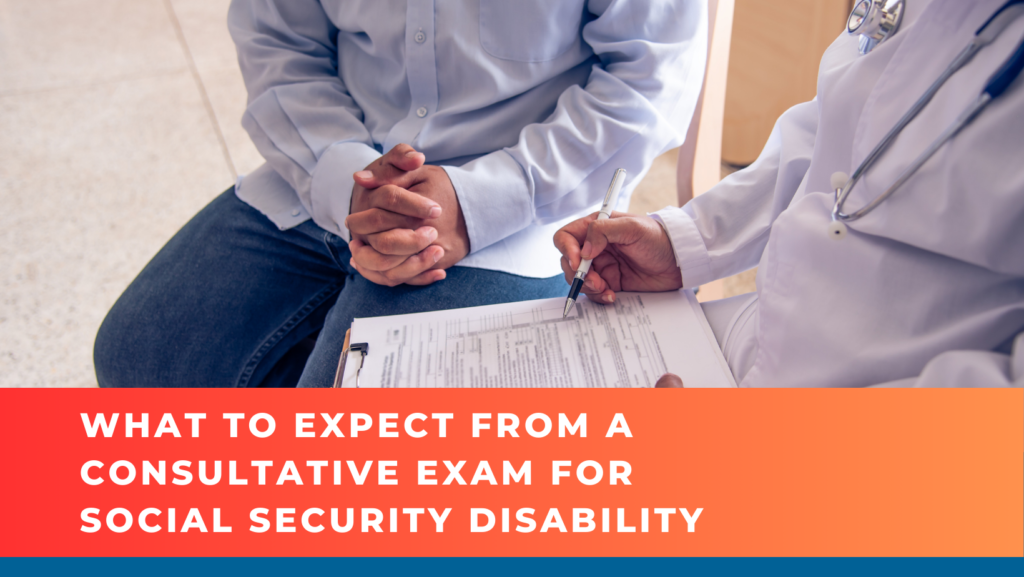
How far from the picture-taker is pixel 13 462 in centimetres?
63

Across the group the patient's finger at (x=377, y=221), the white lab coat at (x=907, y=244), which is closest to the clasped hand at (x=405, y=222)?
the patient's finger at (x=377, y=221)

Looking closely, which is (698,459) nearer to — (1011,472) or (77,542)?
(1011,472)

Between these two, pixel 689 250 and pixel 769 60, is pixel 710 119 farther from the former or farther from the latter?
pixel 769 60

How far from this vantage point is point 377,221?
737 millimetres

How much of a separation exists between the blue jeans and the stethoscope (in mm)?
375

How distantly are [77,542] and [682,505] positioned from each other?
0.58m

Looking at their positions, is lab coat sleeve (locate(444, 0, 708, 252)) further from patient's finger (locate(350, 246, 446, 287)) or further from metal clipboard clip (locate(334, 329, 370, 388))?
metal clipboard clip (locate(334, 329, 370, 388))

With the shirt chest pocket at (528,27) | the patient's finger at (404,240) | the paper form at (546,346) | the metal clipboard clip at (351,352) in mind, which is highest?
the shirt chest pocket at (528,27)

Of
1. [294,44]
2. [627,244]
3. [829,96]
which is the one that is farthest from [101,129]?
[829,96]

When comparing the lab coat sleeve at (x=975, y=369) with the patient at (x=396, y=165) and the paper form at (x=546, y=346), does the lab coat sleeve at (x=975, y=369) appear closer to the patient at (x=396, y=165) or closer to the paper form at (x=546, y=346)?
the paper form at (x=546, y=346)

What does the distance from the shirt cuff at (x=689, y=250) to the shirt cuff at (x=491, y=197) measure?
19 centimetres

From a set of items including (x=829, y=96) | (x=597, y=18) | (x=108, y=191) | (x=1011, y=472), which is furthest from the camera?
(x=108, y=191)

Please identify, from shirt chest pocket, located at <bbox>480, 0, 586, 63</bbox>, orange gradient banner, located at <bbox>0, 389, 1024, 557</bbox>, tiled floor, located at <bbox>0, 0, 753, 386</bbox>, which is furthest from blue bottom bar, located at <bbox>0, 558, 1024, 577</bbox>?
tiled floor, located at <bbox>0, 0, 753, 386</bbox>

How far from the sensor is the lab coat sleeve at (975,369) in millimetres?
427
